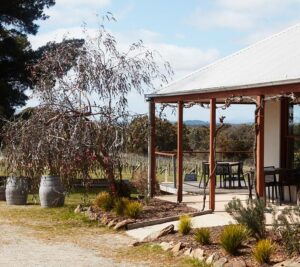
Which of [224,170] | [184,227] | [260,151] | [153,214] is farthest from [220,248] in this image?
[224,170]

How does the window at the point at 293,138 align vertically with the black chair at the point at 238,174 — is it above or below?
above

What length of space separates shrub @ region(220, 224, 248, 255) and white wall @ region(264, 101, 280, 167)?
21.3 feet

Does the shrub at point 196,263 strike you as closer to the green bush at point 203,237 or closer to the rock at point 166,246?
the green bush at point 203,237

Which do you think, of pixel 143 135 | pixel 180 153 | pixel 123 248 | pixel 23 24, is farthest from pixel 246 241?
pixel 23 24

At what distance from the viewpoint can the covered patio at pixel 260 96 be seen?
11.9m

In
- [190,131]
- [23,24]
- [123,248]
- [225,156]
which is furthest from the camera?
[190,131]

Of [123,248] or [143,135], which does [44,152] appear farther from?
[123,248]

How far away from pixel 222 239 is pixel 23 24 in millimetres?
16520

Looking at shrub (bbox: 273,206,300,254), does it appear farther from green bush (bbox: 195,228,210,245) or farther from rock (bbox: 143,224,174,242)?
rock (bbox: 143,224,174,242)

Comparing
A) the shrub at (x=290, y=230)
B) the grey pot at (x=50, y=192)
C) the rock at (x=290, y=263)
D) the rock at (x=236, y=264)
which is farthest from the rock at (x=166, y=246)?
the grey pot at (x=50, y=192)

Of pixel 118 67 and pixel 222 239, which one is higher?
pixel 118 67

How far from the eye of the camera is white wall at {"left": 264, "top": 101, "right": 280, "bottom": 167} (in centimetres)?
1522

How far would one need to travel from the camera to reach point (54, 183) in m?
16.1

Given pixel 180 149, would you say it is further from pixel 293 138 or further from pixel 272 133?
pixel 293 138
